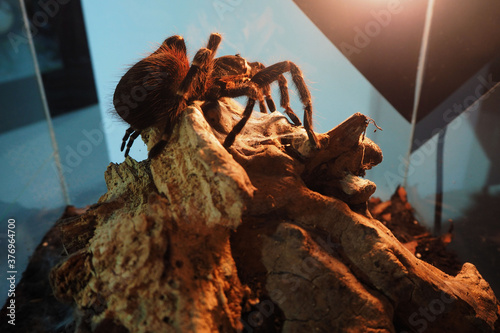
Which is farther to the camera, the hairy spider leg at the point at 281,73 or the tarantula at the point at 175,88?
the hairy spider leg at the point at 281,73

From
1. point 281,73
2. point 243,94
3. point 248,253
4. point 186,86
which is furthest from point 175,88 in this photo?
point 248,253

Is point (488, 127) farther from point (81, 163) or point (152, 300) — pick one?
point (81, 163)

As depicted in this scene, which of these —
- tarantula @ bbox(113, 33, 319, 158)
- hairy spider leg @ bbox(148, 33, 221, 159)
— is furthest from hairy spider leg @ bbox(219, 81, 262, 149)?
hairy spider leg @ bbox(148, 33, 221, 159)

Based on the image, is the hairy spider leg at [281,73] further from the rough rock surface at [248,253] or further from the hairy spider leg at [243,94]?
the rough rock surface at [248,253]

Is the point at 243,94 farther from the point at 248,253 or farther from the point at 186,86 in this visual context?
the point at 248,253

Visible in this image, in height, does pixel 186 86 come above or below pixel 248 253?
above

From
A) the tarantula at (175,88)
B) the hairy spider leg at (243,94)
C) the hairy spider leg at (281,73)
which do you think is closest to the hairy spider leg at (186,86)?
the tarantula at (175,88)
